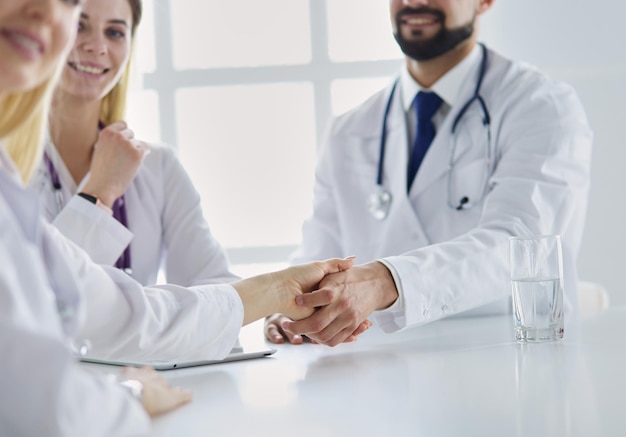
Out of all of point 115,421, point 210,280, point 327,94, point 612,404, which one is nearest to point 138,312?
point 115,421

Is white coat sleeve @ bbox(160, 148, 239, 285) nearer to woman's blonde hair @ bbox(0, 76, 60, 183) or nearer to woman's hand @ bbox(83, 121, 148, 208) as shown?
woman's hand @ bbox(83, 121, 148, 208)

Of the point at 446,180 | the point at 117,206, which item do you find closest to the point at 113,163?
the point at 117,206

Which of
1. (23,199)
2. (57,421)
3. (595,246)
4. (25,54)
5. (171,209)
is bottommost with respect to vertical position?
(595,246)

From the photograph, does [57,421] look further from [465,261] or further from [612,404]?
[465,261]

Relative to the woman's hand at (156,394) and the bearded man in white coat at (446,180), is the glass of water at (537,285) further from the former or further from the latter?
the woman's hand at (156,394)

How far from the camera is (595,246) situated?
3.73 meters

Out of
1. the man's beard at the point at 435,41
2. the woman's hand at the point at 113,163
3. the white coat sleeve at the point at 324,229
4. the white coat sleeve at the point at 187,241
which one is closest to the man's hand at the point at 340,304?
the white coat sleeve at the point at 187,241

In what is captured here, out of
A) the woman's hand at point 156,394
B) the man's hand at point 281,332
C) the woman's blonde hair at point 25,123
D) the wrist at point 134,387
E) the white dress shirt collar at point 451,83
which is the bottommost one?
the man's hand at point 281,332

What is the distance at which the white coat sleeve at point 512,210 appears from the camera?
194cm

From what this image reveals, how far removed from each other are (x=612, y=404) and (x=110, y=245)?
1223 millimetres

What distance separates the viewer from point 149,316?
4.48 feet

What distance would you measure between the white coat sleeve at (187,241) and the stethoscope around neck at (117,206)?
0.36ft

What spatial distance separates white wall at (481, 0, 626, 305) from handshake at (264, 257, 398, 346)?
2061 mm

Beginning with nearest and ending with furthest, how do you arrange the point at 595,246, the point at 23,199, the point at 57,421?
1. the point at 57,421
2. the point at 23,199
3. the point at 595,246
